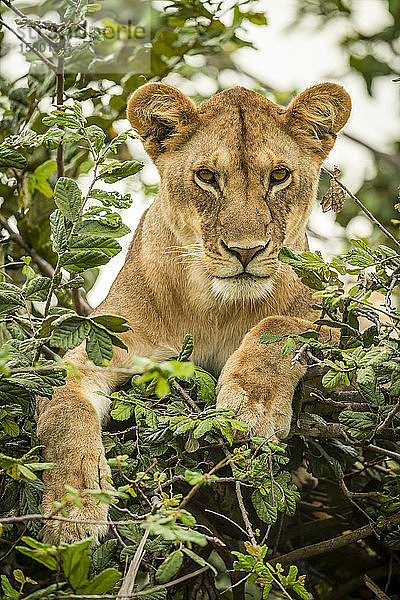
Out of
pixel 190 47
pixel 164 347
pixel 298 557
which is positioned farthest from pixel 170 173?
pixel 298 557

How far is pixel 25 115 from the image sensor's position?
3.78 meters

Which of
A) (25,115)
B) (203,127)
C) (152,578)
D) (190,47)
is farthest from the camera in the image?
(190,47)

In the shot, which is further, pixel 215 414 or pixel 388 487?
pixel 388 487

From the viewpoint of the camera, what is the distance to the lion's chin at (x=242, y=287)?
303 centimetres

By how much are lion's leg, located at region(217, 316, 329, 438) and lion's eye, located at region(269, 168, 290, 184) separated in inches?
25.6

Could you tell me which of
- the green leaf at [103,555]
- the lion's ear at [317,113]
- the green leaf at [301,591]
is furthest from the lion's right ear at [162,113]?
the green leaf at [301,591]

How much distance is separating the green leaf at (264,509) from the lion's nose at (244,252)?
101 cm

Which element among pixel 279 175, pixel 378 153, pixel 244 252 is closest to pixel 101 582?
pixel 244 252

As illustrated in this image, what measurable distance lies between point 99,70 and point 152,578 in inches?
106

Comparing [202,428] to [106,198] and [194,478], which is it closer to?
[194,478]

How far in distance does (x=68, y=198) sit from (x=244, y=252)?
0.94m

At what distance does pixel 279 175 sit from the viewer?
3.20 metres

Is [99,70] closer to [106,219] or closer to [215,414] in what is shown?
[106,219]

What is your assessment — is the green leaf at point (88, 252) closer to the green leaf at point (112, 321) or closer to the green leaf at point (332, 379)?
the green leaf at point (112, 321)
